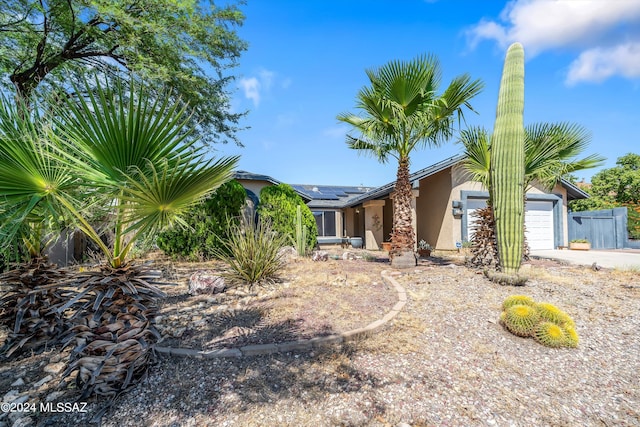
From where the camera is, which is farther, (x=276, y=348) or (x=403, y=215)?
(x=403, y=215)

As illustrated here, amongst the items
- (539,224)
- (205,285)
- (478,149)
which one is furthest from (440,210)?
(205,285)

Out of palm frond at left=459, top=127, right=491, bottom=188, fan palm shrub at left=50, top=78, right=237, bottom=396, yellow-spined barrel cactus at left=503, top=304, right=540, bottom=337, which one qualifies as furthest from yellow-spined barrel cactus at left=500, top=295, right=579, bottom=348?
palm frond at left=459, top=127, right=491, bottom=188

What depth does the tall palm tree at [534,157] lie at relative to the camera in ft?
24.5

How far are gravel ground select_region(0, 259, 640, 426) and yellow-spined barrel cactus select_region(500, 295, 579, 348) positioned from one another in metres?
0.10

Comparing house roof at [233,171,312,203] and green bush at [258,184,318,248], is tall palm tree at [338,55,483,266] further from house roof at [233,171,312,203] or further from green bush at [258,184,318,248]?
house roof at [233,171,312,203]

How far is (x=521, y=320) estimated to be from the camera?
12.3ft

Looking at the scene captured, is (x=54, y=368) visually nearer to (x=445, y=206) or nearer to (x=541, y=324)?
(x=541, y=324)

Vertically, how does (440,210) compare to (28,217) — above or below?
above

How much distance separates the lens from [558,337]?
3.54 metres

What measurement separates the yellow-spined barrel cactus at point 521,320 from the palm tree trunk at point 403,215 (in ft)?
12.6

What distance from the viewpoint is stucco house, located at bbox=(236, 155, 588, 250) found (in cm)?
1305

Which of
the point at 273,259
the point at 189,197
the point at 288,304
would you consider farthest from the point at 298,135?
the point at 189,197

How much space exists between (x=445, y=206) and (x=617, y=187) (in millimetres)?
17548

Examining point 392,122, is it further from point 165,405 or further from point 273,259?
point 165,405
